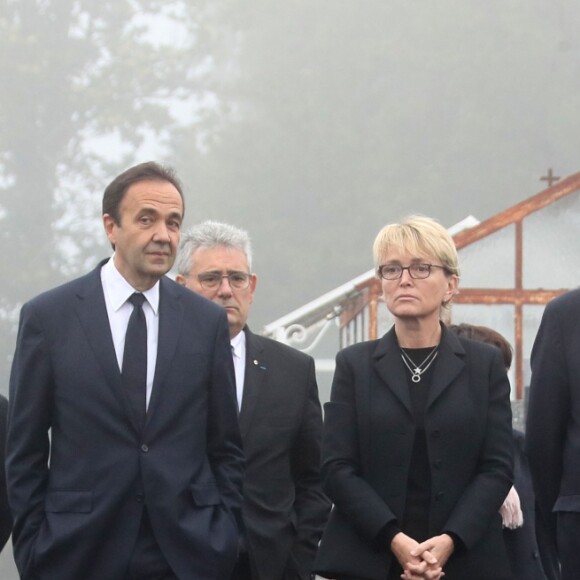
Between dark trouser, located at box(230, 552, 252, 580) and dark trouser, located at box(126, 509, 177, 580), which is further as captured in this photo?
dark trouser, located at box(230, 552, 252, 580)

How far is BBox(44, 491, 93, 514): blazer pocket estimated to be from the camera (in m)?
4.42

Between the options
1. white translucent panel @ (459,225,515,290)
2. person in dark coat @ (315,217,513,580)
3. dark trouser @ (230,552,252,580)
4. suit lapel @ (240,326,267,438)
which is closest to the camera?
person in dark coat @ (315,217,513,580)

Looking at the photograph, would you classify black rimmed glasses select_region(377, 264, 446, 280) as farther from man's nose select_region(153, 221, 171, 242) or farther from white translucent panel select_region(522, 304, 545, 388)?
white translucent panel select_region(522, 304, 545, 388)

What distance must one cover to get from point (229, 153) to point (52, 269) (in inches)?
425

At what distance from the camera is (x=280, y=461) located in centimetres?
560

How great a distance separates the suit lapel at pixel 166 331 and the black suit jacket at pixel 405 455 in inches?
27.4

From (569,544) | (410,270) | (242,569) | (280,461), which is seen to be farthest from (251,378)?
(569,544)

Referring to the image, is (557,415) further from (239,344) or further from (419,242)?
(239,344)

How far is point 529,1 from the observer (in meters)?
63.6

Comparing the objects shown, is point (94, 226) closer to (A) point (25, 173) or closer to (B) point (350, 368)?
(A) point (25, 173)

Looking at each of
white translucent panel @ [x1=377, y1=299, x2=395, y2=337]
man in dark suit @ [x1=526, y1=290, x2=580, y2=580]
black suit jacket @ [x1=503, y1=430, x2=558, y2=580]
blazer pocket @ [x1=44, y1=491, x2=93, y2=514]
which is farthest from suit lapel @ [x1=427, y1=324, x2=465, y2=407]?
white translucent panel @ [x1=377, y1=299, x2=395, y2=337]

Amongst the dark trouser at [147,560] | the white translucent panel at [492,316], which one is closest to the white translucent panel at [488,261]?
the white translucent panel at [492,316]

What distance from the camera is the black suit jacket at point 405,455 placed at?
4840 millimetres

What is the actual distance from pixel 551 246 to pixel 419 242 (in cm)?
1300
